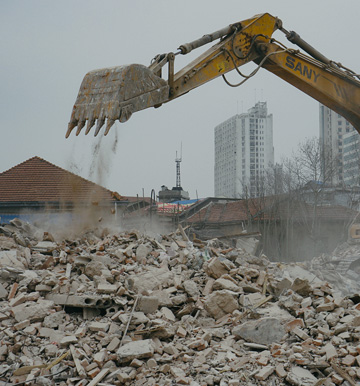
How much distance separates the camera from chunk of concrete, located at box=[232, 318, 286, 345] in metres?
6.30

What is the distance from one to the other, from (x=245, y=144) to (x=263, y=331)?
4700cm

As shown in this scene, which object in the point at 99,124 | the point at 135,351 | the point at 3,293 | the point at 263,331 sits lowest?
the point at 135,351

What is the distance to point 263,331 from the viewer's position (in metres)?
6.33

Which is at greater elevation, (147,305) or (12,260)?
(12,260)

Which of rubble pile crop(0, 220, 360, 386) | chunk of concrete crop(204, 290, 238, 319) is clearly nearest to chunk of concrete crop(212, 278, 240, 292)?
rubble pile crop(0, 220, 360, 386)

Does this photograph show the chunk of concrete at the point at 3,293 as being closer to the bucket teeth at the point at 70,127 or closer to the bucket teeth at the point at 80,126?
the bucket teeth at the point at 70,127

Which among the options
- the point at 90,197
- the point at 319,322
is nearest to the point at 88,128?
the point at 319,322

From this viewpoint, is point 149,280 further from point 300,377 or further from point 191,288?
point 300,377

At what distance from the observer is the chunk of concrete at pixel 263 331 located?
6.30 m

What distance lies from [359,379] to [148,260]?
4.35 meters

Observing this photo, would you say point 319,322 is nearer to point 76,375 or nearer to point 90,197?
point 76,375

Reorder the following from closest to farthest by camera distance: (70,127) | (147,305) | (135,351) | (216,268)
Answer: (135,351)
(70,127)
(147,305)
(216,268)

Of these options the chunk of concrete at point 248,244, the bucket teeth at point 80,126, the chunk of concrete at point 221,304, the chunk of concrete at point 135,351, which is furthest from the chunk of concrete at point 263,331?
the chunk of concrete at point 248,244

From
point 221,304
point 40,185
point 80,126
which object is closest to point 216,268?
point 221,304
